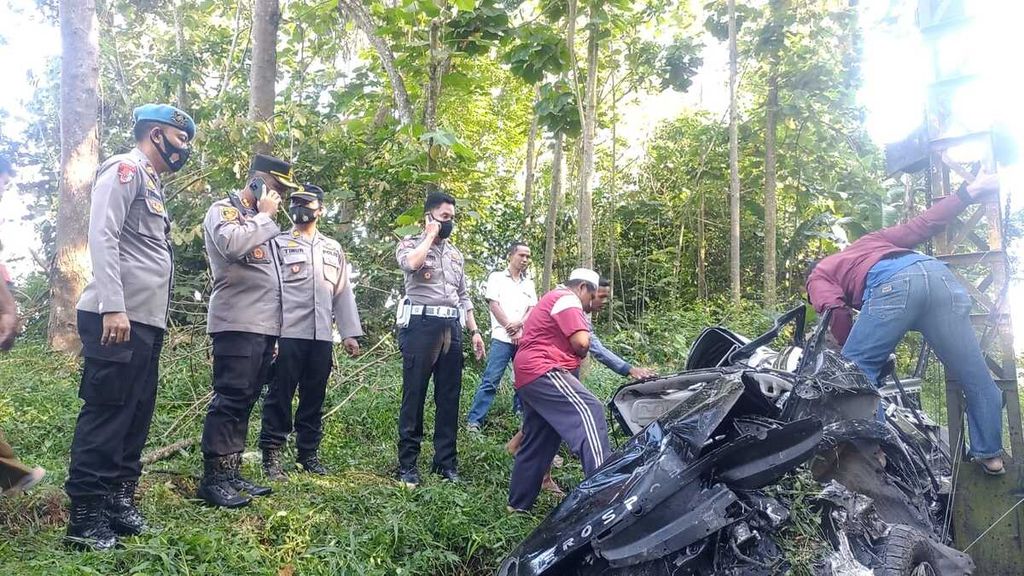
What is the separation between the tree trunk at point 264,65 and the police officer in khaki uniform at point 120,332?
3.73m

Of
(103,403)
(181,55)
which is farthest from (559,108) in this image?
(181,55)

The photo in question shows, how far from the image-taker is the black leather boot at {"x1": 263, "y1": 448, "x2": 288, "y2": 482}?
157 inches

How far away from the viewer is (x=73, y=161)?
7598 millimetres

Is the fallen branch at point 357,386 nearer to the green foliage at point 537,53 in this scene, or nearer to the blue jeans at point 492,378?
the blue jeans at point 492,378

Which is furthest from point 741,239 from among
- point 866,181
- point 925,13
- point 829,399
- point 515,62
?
point 829,399

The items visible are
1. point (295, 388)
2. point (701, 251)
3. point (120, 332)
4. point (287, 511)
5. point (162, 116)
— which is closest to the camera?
point (120, 332)

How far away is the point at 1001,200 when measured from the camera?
3.53 meters

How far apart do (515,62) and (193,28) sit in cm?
944

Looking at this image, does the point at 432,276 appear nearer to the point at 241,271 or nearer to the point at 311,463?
the point at 241,271

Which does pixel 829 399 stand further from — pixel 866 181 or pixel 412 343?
pixel 866 181

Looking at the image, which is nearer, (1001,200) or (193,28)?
(1001,200)

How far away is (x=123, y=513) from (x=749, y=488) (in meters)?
2.63

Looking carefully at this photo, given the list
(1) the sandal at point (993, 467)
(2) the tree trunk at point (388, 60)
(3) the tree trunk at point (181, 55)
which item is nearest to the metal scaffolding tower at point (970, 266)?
(1) the sandal at point (993, 467)

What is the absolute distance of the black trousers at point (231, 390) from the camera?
3.46 meters
